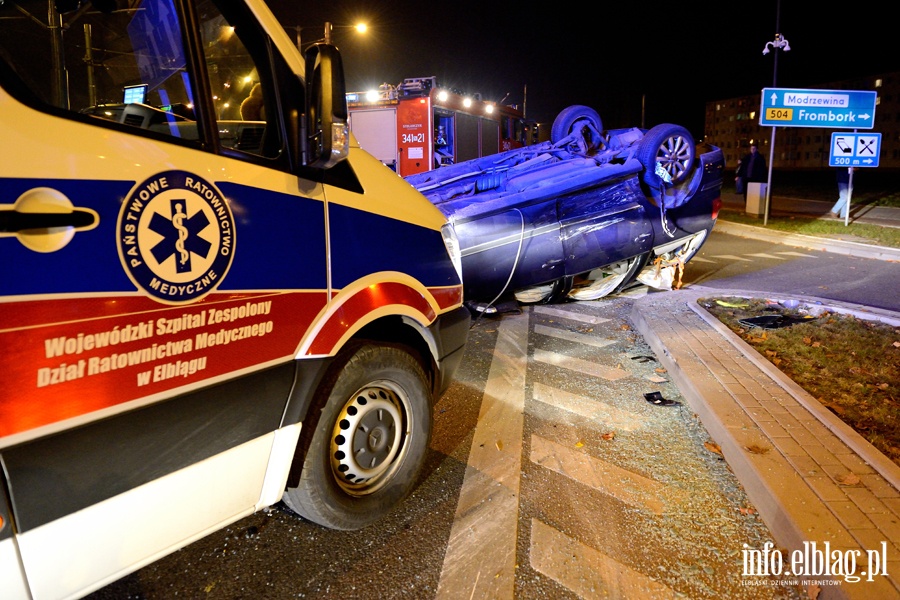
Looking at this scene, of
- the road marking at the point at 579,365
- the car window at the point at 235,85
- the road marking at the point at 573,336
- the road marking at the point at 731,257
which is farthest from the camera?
the road marking at the point at 731,257

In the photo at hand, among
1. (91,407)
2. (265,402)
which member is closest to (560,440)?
(265,402)

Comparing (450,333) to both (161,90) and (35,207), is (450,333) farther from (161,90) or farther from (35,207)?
(35,207)

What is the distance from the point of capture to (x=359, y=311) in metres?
2.84

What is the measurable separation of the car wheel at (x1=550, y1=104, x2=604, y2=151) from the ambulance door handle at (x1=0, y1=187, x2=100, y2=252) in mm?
7743

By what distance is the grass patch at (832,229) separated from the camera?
38.8 ft

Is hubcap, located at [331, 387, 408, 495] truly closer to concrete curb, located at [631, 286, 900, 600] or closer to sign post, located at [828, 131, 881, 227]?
concrete curb, located at [631, 286, 900, 600]

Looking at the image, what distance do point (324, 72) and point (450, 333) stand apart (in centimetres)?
169

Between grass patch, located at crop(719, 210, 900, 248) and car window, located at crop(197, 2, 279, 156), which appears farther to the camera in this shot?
grass patch, located at crop(719, 210, 900, 248)

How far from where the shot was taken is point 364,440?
302 cm

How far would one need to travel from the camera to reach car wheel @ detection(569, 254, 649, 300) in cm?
777

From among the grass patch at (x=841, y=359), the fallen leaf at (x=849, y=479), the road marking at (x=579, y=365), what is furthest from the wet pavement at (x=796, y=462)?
the road marking at (x=579, y=365)

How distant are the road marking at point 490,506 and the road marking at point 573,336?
4.19 ft

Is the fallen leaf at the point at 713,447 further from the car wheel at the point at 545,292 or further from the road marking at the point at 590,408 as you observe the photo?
the car wheel at the point at 545,292
